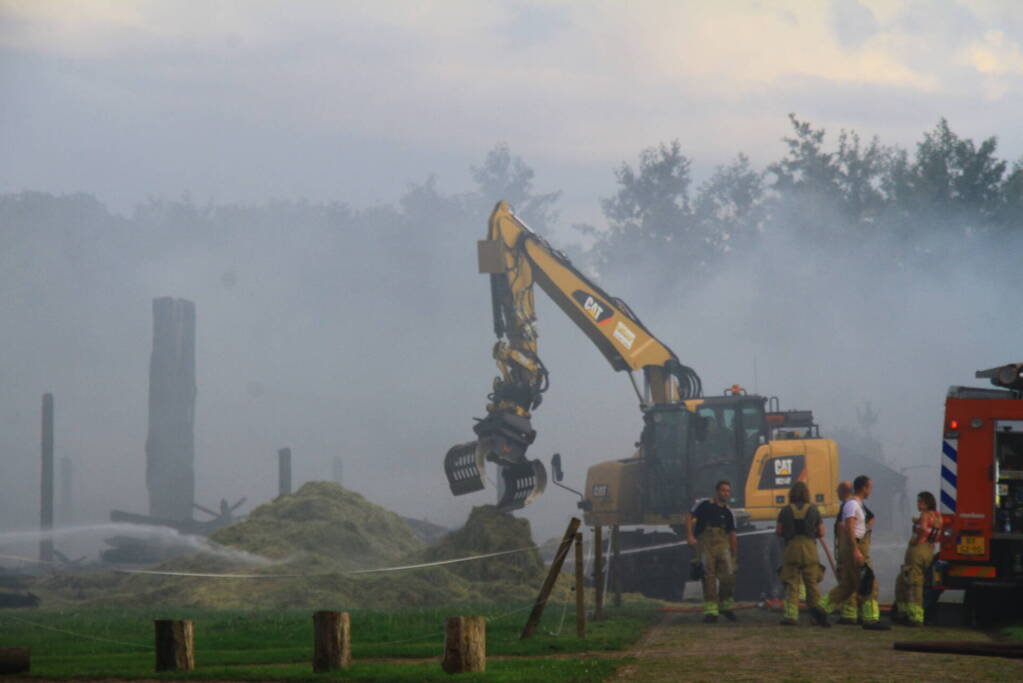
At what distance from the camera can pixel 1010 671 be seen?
12.7 meters

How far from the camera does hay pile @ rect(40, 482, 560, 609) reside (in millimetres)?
24000

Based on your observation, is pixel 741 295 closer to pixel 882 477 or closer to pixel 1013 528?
pixel 882 477

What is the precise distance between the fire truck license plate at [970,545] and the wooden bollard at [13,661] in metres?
11.0

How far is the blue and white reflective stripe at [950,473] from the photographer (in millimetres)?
18422

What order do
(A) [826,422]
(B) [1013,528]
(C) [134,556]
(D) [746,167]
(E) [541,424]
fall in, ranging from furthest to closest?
1. (D) [746,167]
2. (A) [826,422]
3. (E) [541,424]
4. (C) [134,556]
5. (B) [1013,528]

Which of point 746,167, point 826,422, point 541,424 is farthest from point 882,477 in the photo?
point 746,167

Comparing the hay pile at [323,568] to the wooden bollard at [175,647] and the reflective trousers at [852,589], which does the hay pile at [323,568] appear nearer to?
the reflective trousers at [852,589]

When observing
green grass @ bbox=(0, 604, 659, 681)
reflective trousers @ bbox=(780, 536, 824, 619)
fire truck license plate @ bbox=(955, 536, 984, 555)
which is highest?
fire truck license plate @ bbox=(955, 536, 984, 555)

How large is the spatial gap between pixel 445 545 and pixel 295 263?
25.5 meters

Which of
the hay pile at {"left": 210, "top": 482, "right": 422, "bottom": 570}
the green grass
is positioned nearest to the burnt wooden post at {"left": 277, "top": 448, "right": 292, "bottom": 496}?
the hay pile at {"left": 210, "top": 482, "right": 422, "bottom": 570}

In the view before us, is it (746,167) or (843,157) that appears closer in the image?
(843,157)

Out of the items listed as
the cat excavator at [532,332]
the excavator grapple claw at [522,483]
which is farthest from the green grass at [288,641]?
the cat excavator at [532,332]

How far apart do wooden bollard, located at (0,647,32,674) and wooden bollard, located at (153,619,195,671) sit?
1.16 m

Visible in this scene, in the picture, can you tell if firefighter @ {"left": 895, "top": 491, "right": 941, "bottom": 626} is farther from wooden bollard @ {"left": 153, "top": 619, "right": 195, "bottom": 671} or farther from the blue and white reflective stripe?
wooden bollard @ {"left": 153, "top": 619, "right": 195, "bottom": 671}
